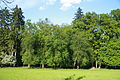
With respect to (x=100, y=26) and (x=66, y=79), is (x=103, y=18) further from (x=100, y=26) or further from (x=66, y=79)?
(x=66, y=79)

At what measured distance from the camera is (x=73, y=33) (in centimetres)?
3269

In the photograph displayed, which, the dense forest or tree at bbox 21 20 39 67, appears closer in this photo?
tree at bbox 21 20 39 67

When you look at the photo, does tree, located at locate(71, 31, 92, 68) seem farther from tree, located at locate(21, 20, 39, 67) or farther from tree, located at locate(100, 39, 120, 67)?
tree, located at locate(21, 20, 39, 67)

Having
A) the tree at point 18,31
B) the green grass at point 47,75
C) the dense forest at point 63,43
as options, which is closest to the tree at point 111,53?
the dense forest at point 63,43

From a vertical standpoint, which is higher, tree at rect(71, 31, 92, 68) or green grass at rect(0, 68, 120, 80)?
tree at rect(71, 31, 92, 68)

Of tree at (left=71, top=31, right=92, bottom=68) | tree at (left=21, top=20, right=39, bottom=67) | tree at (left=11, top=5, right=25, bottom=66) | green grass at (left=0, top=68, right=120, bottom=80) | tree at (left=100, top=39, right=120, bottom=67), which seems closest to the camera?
green grass at (left=0, top=68, right=120, bottom=80)

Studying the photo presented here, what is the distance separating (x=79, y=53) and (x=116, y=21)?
12153 millimetres

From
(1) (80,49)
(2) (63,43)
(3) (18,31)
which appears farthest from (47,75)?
(3) (18,31)

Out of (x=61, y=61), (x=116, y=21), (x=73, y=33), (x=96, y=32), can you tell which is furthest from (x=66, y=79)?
(x=116, y=21)

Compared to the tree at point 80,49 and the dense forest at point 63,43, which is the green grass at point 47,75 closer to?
the dense forest at point 63,43

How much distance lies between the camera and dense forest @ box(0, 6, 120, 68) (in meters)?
28.9

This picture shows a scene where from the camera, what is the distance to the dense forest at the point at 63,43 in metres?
28.9

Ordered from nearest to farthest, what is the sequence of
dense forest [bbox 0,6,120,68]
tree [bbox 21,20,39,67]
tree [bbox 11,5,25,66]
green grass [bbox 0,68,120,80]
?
green grass [bbox 0,68,120,80], tree [bbox 21,20,39,67], dense forest [bbox 0,6,120,68], tree [bbox 11,5,25,66]

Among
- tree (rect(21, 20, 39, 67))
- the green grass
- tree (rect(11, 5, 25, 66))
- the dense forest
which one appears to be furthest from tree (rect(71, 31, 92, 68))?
tree (rect(11, 5, 25, 66))
